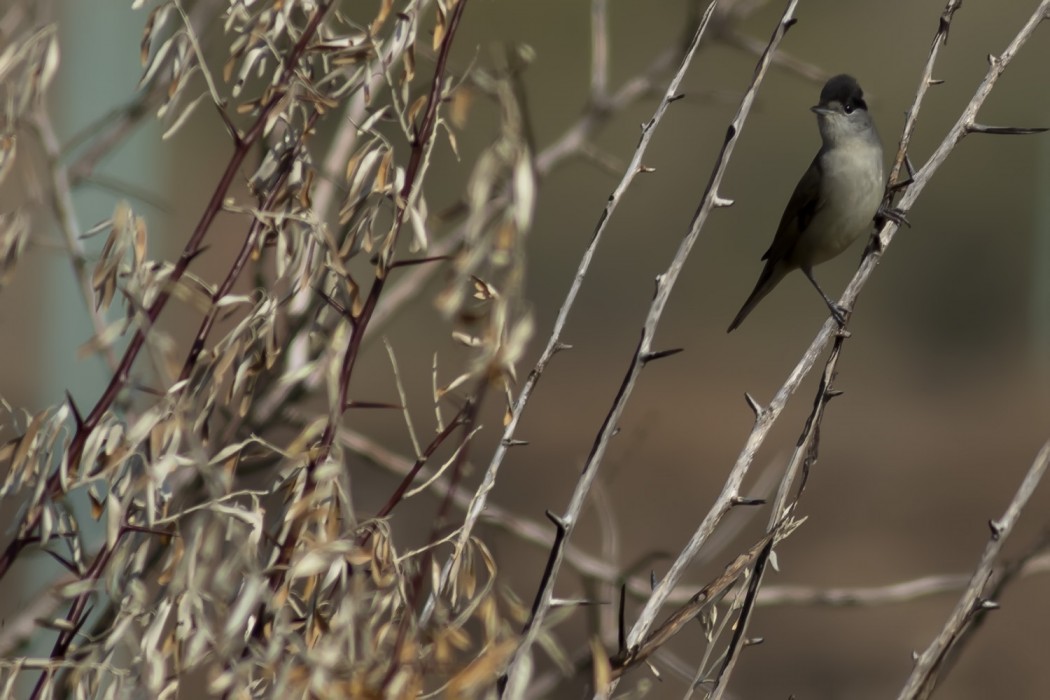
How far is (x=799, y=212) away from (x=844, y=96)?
24 cm

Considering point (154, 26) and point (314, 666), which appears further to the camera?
point (154, 26)

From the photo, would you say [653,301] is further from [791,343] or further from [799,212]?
[791,343]

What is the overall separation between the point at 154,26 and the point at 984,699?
5.06 metres

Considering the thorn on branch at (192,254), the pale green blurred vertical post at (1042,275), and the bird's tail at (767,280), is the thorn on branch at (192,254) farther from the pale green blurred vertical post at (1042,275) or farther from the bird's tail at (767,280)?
the pale green blurred vertical post at (1042,275)

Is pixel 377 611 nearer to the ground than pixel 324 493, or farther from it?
nearer to the ground

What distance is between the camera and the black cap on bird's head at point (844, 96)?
252cm

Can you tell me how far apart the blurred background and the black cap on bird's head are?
282 cm

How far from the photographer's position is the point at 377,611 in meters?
1.05

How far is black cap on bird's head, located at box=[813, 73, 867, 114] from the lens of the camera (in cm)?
252

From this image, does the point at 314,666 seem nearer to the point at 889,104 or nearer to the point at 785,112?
the point at 889,104

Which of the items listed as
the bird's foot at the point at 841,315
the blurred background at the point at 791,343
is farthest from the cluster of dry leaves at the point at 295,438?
the blurred background at the point at 791,343

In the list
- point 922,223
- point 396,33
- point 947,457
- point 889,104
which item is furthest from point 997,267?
point 396,33

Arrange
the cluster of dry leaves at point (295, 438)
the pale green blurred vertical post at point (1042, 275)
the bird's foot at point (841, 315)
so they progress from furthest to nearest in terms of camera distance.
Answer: the pale green blurred vertical post at point (1042, 275) < the bird's foot at point (841, 315) < the cluster of dry leaves at point (295, 438)

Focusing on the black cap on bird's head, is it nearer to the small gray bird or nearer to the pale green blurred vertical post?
the small gray bird
